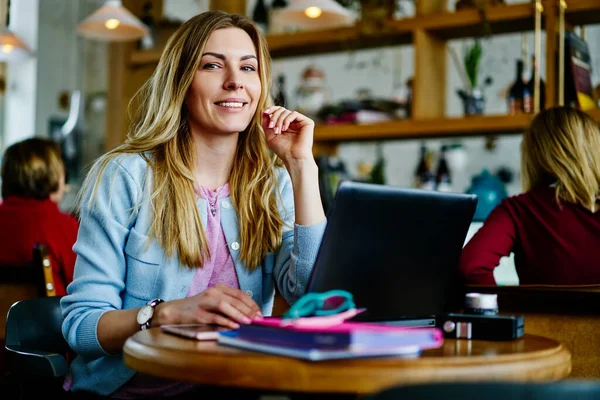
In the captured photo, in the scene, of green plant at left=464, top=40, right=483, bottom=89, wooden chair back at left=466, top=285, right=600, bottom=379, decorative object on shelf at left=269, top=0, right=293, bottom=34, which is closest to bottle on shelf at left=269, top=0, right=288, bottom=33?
decorative object on shelf at left=269, top=0, right=293, bottom=34

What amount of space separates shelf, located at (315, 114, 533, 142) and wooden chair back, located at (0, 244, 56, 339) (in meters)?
1.88

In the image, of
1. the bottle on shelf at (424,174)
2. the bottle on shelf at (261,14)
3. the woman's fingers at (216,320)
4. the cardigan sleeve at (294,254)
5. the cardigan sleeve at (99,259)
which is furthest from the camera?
the bottle on shelf at (261,14)

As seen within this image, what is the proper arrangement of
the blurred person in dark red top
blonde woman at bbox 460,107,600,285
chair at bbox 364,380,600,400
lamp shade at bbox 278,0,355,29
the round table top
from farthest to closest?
lamp shade at bbox 278,0,355,29 < the blurred person in dark red top < blonde woman at bbox 460,107,600,285 < the round table top < chair at bbox 364,380,600,400

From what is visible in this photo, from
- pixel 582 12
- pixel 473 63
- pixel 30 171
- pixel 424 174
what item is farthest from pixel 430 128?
pixel 30 171

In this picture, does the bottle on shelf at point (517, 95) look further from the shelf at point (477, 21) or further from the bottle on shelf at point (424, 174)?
the bottle on shelf at point (424, 174)

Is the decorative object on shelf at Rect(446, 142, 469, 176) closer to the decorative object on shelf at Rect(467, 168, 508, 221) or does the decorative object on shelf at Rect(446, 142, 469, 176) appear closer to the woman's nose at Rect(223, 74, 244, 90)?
the decorative object on shelf at Rect(467, 168, 508, 221)

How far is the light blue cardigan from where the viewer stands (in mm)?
1608

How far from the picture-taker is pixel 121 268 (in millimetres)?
1702

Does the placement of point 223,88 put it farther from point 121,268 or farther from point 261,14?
point 261,14

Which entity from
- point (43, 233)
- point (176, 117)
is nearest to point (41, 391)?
point (176, 117)

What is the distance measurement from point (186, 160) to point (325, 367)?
924 millimetres

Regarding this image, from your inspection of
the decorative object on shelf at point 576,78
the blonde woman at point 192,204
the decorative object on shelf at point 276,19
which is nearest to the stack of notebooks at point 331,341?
the blonde woman at point 192,204

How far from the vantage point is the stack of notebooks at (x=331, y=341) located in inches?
42.4

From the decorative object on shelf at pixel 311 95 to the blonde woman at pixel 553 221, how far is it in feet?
7.04
